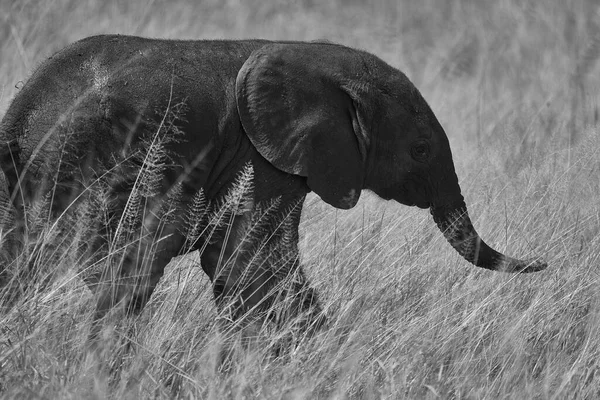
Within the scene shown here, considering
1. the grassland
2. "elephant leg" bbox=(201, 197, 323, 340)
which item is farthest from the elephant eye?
"elephant leg" bbox=(201, 197, 323, 340)

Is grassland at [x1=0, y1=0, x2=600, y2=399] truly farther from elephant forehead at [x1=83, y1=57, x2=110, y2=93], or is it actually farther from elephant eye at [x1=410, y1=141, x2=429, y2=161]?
elephant forehead at [x1=83, y1=57, x2=110, y2=93]

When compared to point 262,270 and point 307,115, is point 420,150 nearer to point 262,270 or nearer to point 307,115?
point 307,115

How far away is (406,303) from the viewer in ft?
19.2

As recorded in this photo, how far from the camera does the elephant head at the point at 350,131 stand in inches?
210

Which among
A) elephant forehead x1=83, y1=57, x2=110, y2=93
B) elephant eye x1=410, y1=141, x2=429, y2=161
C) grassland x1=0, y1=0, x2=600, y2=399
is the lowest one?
grassland x1=0, y1=0, x2=600, y2=399

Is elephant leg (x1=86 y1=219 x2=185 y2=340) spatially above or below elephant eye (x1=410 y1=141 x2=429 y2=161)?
below

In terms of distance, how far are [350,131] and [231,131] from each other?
581 millimetres

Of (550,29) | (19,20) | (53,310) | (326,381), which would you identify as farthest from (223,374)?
(550,29)

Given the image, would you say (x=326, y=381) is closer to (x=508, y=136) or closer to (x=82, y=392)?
(x=82, y=392)

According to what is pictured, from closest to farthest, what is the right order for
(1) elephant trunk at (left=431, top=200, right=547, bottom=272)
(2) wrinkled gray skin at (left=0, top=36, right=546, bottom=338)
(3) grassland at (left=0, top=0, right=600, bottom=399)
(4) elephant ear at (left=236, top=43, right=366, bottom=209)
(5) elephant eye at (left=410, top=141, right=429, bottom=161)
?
(3) grassland at (left=0, top=0, right=600, bottom=399) → (2) wrinkled gray skin at (left=0, top=36, right=546, bottom=338) → (4) elephant ear at (left=236, top=43, right=366, bottom=209) → (5) elephant eye at (left=410, top=141, right=429, bottom=161) → (1) elephant trunk at (left=431, top=200, right=547, bottom=272)

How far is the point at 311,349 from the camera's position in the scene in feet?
16.9

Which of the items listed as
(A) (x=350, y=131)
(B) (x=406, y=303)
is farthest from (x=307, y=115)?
(B) (x=406, y=303)

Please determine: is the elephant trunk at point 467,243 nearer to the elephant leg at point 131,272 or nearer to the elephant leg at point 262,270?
the elephant leg at point 262,270

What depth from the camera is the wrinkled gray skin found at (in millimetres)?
5039
